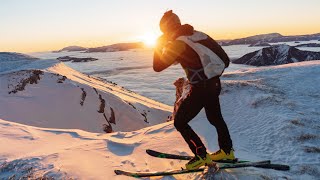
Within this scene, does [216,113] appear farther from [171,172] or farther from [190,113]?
[171,172]

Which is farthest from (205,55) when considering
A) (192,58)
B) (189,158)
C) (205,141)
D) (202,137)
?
(202,137)

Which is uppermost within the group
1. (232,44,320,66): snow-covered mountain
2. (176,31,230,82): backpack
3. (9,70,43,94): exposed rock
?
(176,31,230,82): backpack

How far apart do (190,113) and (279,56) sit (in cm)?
7382

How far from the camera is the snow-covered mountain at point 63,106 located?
58.2 ft

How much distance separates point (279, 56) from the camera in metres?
74.2

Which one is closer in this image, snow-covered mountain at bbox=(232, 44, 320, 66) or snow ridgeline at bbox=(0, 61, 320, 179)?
snow ridgeline at bbox=(0, 61, 320, 179)

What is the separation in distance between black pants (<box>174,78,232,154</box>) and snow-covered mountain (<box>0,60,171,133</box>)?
41.1 ft

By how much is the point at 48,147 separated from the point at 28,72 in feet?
55.3

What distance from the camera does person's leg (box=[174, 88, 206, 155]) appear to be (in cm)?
572

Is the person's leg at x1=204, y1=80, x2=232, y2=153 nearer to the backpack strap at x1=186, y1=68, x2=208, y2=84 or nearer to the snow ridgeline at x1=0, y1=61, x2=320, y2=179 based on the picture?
the backpack strap at x1=186, y1=68, x2=208, y2=84

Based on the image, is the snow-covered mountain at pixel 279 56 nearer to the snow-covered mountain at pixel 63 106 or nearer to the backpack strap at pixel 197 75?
the snow-covered mountain at pixel 63 106

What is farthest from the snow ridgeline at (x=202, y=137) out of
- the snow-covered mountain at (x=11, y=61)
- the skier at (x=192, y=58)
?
the snow-covered mountain at (x=11, y=61)

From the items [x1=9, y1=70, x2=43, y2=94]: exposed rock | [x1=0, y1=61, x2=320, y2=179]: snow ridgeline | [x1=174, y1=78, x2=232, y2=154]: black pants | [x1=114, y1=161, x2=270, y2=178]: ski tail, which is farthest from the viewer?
[x1=9, y1=70, x2=43, y2=94]: exposed rock

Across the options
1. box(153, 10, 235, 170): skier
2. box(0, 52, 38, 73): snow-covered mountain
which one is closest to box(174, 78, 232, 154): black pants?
box(153, 10, 235, 170): skier
